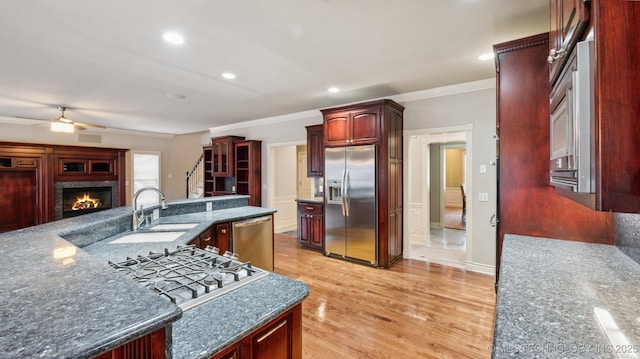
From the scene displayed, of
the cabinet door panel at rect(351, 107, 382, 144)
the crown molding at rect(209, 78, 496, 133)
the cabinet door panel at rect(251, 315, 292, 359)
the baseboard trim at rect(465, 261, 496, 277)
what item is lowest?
the baseboard trim at rect(465, 261, 496, 277)

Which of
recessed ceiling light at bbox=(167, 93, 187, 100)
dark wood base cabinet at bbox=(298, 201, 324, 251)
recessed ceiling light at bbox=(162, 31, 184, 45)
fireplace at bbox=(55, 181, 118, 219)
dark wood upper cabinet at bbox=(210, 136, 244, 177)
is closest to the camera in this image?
recessed ceiling light at bbox=(162, 31, 184, 45)

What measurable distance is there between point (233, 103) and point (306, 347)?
3966mm

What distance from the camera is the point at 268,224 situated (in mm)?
3551

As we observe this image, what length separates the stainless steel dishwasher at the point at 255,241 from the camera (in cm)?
314

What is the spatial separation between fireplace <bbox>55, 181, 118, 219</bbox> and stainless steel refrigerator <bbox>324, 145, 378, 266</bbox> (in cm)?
637

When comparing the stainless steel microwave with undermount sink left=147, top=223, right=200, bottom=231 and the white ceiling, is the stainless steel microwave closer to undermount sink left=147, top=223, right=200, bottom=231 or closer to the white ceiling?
the white ceiling

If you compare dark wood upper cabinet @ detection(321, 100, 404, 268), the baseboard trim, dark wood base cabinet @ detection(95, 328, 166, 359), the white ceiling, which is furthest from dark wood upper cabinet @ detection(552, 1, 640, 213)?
the baseboard trim

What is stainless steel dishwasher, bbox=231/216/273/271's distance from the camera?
3144 mm

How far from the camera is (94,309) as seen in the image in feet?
2.34

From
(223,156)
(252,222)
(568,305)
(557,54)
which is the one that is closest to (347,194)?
(252,222)

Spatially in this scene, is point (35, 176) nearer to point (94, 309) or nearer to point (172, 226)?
point (172, 226)

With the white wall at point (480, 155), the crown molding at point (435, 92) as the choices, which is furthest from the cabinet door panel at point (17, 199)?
the white wall at point (480, 155)

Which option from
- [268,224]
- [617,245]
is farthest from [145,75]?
[617,245]

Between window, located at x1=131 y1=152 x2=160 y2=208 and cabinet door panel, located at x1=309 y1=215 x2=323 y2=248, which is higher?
window, located at x1=131 y1=152 x2=160 y2=208
